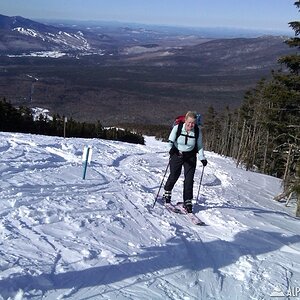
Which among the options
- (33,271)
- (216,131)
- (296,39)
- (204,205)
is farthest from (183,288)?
(216,131)

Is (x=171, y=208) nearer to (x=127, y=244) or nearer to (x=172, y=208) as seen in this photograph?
(x=172, y=208)

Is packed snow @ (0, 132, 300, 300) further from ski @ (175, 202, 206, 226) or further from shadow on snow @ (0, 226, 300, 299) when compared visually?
ski @ (175, 202, 206, 226)

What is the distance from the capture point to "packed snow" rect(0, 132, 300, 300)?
5.23 meters

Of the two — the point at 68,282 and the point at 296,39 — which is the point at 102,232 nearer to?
the point at 68,282

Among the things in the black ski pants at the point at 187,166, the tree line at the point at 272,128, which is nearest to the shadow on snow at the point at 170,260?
the black ski pants at the point at 187,166

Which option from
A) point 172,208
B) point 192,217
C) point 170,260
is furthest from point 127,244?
point 172,208

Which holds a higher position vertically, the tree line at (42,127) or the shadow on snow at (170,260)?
the shadow on snow at (170,260)

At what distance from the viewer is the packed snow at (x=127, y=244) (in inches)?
206

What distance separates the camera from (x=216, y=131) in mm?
72375

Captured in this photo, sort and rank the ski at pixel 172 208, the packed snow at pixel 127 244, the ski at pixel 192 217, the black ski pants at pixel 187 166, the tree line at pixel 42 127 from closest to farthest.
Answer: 1. the packed snow at pixel 127 244
2. the ski at pixel 192 217
3. the black ski pants at pixel 187 166
4. the ski at pixel 172 208
5. the tree line at pixel 42 127

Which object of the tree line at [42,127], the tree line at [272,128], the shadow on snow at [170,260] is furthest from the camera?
the tree line at [42,127]

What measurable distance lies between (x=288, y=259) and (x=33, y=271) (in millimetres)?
4017

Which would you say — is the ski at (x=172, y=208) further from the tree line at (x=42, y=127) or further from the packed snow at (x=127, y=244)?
the tree line at (x=42, y=127)

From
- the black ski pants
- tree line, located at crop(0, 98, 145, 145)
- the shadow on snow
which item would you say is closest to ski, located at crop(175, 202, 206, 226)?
the black ski pants
